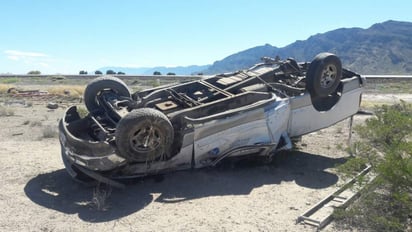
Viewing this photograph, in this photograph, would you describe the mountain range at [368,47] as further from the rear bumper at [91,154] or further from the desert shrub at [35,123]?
the rear bumper at [91,154]

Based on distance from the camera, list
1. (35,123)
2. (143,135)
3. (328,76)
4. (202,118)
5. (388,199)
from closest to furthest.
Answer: (388,199) → (143,135) → (202,118) → (328,76) → (35,123)

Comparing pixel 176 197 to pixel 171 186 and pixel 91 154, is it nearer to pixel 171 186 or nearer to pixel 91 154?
pixel 171 186

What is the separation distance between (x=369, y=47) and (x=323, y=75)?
138 metres

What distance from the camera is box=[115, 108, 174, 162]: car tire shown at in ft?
19.7

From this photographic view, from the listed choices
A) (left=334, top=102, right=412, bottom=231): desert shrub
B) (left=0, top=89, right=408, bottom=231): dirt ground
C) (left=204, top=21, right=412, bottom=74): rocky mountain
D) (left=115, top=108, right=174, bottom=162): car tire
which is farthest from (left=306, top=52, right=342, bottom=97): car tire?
(left=204, top=21, right=412, bottom=74): rocky mountain

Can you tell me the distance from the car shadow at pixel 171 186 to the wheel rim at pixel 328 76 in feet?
5.06

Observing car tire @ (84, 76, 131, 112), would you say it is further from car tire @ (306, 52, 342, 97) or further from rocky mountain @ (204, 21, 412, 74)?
rocky mountain @ (204, 21, 412, 74)

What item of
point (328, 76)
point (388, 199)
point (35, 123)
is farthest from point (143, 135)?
point (35, 123)

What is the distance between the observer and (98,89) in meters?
8.26

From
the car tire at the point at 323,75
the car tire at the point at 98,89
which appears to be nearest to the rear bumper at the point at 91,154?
the car tire at the point at 98,89

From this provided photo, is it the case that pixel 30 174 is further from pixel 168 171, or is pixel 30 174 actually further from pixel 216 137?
pixel 216 137

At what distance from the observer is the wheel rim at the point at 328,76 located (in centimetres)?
813

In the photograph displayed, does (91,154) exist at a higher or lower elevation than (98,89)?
lower

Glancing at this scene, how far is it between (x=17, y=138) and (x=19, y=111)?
5687 millimetres
